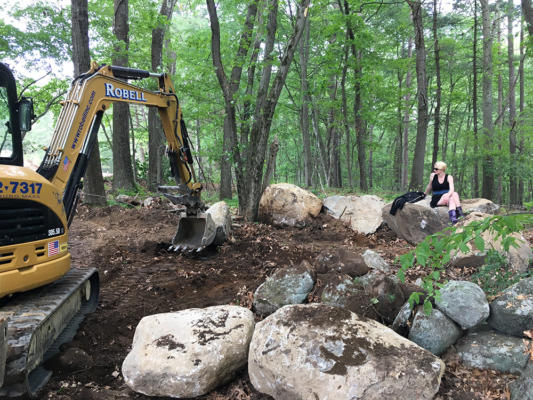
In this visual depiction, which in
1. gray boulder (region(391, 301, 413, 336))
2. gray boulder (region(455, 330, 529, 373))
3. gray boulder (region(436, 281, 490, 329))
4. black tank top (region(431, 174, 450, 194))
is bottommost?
gray boulder (region(455, 330, 529, 373))

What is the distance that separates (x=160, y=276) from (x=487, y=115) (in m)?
12.8

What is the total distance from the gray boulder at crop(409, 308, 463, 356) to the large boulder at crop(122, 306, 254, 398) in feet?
5.03

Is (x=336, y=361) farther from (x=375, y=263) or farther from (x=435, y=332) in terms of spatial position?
(x=375, y=263)

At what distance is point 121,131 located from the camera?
13016mm

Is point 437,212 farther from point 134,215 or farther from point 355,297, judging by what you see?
point 134,215

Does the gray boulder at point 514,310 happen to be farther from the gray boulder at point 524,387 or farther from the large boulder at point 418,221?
the large boulder at point 418,221

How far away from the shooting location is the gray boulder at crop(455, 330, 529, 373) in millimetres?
2916

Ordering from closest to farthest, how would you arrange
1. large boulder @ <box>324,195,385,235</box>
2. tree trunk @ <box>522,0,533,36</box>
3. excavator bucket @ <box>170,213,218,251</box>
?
tree trunk @ <box>522,0,533,36</box> → excavator bucket @ <box>170,213,218,251</box> → large boulder @ <box>324,195,385,235</box>

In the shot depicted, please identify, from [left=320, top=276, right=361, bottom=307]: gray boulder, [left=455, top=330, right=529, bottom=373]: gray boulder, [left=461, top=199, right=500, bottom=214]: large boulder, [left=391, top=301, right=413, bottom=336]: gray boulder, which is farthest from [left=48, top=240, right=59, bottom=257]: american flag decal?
[left=461, top=199, right=500, bottom=214]: large boulder

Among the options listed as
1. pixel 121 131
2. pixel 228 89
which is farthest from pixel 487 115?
pixel 121 131

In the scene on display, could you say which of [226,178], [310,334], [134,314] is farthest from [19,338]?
[226,178]

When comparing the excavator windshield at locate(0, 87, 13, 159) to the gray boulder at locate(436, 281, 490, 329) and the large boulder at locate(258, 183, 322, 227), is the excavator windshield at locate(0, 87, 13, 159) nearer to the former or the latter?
the gray boulder at locate(436, 281, 490, 329)

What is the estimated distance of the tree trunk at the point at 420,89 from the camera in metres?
10.2

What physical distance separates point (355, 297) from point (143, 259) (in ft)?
13.8
